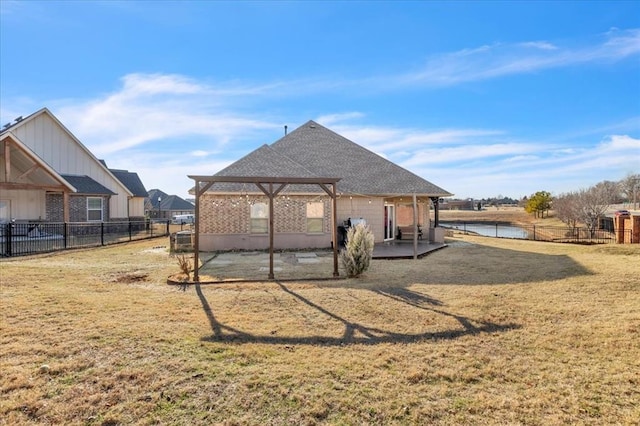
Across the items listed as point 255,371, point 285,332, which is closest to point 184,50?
point 285,332

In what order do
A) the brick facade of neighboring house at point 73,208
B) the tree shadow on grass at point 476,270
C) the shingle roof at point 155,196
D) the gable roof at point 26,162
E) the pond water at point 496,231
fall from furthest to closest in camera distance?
the shingle roof at point 155,196
the pond water at point 496,231
the brick facade of neighboring house at point 73,208
the gable roof at point 26,162
the tree shadow on grass at point 476,270

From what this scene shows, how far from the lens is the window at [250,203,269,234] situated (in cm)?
1617

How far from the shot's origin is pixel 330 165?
64.6 ft

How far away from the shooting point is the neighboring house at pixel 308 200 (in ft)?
52.1

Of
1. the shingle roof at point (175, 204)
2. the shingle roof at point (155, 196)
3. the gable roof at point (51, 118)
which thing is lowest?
the shingle roof at point (175, 204)

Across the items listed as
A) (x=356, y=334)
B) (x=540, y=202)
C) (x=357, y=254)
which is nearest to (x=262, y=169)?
(x=357, y=254)

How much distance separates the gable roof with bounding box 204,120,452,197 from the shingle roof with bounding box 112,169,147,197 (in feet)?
56.5

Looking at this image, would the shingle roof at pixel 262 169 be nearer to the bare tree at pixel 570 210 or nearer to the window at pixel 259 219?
the window at pixel 259 219

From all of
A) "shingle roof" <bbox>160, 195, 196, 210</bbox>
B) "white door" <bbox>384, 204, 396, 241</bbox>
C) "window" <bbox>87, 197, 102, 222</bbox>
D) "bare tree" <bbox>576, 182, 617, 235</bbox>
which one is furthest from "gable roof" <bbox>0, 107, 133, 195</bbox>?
"bare tree" <bbox>576, 182, 617, 235</bbox>

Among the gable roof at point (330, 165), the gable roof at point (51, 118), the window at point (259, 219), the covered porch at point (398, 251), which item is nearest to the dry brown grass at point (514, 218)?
the gable roof at point (330, 165)

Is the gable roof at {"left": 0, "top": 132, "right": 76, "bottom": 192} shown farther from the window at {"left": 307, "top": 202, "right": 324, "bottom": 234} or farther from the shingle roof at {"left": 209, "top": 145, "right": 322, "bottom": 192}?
the window at {"left": 307, "top": 202, "right": 324, "bottom": 234}

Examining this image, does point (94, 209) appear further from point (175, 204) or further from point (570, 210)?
point (570, 210)

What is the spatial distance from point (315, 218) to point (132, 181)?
23.9 meters

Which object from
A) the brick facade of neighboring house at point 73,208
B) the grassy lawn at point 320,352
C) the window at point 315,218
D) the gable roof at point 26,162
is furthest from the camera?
the brick facade of neighboring house at point 73,208
